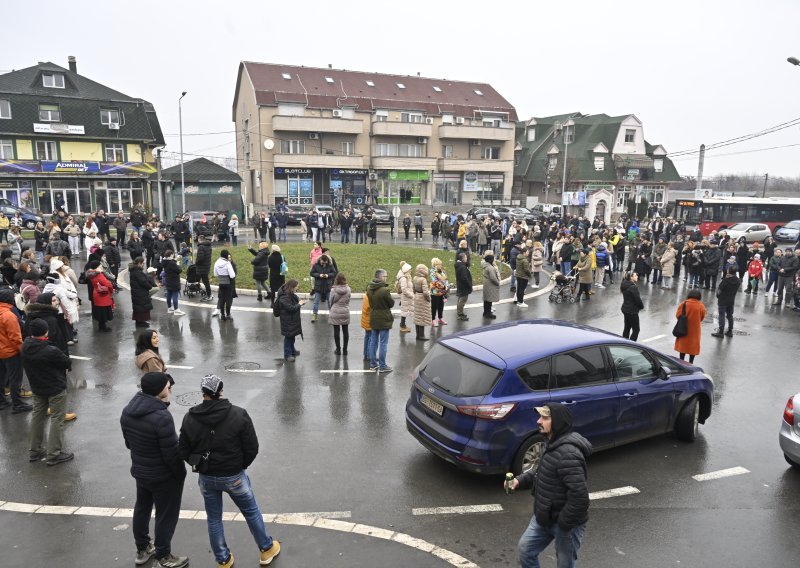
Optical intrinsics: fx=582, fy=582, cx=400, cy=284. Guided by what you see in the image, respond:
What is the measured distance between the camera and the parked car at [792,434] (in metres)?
6.89

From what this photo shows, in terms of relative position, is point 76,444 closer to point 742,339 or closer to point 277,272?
point 277,272

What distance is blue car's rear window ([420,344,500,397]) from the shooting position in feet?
21.2

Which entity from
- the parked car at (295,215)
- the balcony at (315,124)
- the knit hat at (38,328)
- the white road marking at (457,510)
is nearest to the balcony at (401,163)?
the balcony at (315,124)

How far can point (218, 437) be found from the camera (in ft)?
15.4

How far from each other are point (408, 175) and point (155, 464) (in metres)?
53.5

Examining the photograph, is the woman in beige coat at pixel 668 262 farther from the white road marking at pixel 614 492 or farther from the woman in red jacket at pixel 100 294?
the woman in red jacket at pixel 100 294

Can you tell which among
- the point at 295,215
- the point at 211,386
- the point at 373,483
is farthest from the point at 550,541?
the point at 295,215

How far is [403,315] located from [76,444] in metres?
7.29

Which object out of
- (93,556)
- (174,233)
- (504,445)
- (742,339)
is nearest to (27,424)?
(93,556)

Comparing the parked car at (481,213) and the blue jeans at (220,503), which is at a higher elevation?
the parked car at (481,213)

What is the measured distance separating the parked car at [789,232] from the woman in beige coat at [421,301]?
31862 millimetres

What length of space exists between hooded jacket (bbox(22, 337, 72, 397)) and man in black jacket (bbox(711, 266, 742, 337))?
13130 mm

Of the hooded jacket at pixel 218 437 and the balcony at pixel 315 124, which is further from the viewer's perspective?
the balcony at pixel 315 124

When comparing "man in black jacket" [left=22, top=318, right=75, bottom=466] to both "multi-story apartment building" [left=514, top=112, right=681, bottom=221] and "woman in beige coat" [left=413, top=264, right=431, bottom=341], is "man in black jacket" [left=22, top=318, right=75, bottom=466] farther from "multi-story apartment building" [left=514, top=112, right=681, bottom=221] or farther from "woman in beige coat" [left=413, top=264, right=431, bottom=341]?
"multi-story apartment building" [left=514, top=112, right=681, bottom=221]
